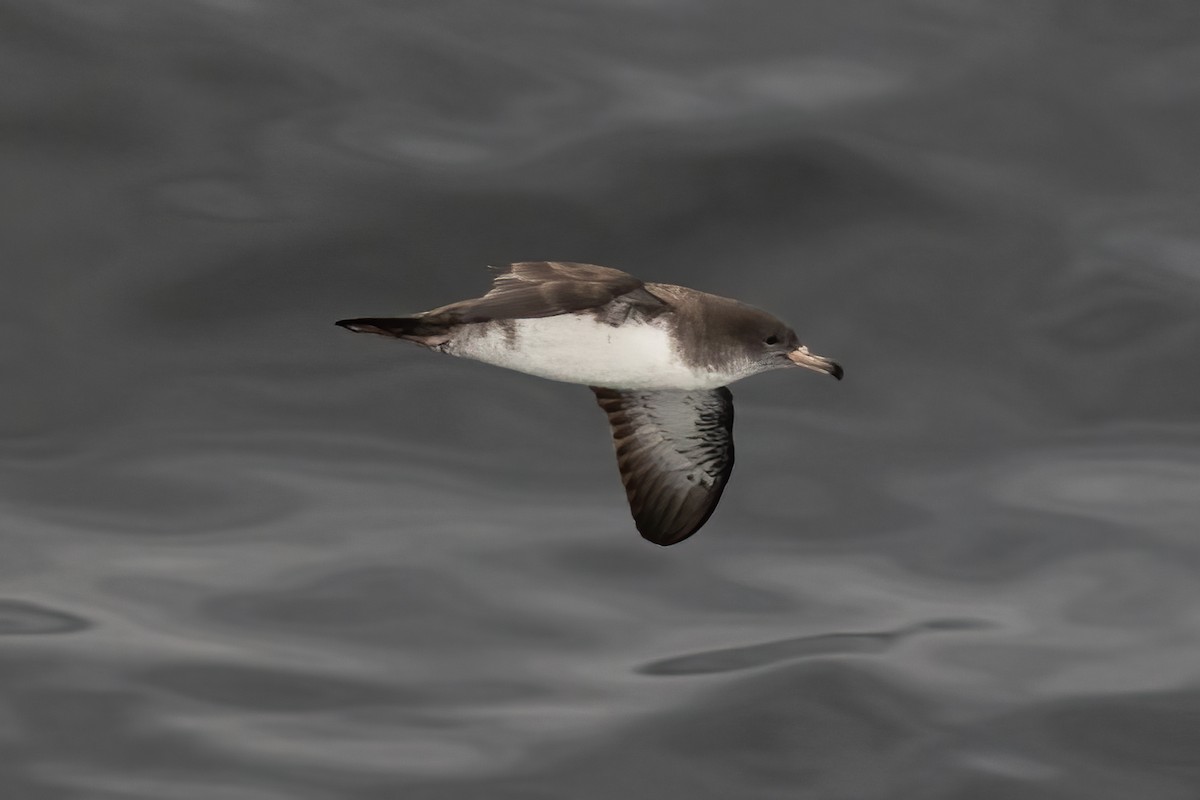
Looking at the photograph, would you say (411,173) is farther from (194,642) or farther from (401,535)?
(194,642)

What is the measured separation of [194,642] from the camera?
1476 centimetres

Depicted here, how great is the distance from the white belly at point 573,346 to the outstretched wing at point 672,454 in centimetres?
129

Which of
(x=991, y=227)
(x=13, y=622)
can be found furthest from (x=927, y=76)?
(x=13, y=622)

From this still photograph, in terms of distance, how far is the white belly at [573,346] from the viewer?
9922mm

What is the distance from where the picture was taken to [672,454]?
11.4m

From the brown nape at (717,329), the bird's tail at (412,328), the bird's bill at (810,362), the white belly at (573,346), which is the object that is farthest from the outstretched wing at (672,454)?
the bird's tail at (412,328)

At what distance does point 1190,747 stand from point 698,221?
5475mm

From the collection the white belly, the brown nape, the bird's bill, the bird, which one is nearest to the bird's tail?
the bird

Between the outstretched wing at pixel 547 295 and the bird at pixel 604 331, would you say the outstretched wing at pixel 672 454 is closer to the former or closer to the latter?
the bird at pixel 604 331

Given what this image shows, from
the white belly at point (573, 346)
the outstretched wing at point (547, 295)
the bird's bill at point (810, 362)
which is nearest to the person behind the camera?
the outstretched wing at point (547, 295)

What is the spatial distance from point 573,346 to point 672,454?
1701mm

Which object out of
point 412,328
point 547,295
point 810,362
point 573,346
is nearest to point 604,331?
point 573,346

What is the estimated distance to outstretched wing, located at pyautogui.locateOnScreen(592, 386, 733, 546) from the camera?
37.1 ft

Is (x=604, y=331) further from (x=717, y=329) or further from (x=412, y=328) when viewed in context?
(x=412, y=328)
